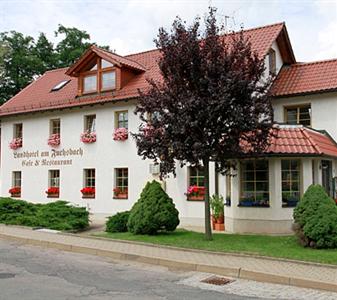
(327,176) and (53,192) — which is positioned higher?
(327,176)

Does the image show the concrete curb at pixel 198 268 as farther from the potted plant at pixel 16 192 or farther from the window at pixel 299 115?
the potted plant at pixel 16 192

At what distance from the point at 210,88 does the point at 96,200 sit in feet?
36.0

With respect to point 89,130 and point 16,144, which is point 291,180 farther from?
point 16,144

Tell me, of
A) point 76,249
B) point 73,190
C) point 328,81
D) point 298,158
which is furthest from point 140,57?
point 76,249

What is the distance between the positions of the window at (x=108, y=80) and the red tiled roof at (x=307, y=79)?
301 inches

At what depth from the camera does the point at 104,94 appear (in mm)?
22109

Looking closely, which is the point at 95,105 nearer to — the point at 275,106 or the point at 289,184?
the point at 275,106

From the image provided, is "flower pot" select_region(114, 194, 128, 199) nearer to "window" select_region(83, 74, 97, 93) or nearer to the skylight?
"window" select_region(83, 74, 97, 93)

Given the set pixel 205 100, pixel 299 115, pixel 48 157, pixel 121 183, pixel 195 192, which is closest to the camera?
pixel 205 100

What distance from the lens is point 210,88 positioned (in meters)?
12.5

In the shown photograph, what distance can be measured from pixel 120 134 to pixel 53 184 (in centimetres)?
552

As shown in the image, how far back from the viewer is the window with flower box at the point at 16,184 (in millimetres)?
25483

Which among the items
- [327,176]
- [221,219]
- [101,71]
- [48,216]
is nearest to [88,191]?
[48,216]

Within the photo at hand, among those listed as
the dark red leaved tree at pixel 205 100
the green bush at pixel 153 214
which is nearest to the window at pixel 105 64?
the green bush at pixel 153 214
